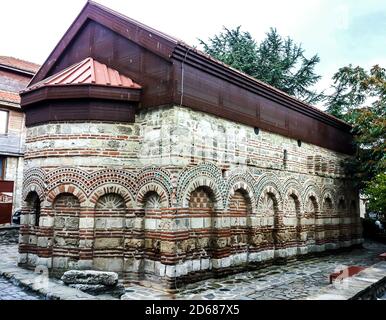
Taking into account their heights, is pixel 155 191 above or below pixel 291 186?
below

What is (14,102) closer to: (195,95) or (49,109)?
(49,109)

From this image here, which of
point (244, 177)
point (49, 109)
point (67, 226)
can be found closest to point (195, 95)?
point (244, 177)

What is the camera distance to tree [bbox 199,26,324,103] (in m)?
19.9

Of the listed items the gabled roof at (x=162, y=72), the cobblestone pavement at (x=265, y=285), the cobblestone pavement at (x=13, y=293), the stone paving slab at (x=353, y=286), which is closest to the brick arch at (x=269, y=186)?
the gabled roof at (x=162, y=72)

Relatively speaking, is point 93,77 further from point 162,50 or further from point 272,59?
point 272,59

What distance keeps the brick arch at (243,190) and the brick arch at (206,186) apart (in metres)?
0.37

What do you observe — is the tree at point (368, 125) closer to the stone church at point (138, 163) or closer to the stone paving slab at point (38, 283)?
the stone church at point (138, 163)

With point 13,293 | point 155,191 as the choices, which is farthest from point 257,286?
point 13,293

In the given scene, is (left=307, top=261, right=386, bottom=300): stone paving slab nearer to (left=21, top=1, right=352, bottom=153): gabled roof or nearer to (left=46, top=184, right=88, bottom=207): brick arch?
(left=21, top=1, right=352, bottom=153): gabled roof

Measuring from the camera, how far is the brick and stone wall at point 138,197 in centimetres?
715

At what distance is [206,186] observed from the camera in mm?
7781

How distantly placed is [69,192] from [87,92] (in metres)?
2.17
